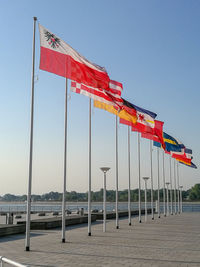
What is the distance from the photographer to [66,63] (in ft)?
53.4

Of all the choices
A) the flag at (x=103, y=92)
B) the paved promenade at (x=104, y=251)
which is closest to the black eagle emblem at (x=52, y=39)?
the flag at (x=103, y=92)

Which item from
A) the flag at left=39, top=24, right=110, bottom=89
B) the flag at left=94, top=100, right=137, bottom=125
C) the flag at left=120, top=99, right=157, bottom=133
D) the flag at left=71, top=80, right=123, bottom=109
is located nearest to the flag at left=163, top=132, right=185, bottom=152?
the flag at left=120, top=99, right=157, bottom=133

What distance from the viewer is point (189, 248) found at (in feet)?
52.0

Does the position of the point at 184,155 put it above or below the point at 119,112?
below

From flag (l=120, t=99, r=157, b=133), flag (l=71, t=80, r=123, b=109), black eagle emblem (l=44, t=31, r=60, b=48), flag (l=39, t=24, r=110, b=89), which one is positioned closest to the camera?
flag (l=39, t=24, r=110, b=89)

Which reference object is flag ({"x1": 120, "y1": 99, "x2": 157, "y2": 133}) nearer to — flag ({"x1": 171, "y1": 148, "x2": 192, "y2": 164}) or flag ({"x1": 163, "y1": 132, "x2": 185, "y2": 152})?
flag ({"x1": 163, "y1": 132, "x2": 185, "y2": 152})

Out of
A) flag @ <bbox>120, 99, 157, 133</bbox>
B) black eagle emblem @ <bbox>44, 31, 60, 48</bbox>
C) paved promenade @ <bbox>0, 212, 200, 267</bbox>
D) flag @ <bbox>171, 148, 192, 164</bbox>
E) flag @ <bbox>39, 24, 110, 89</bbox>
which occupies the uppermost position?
black eagle emblem @ <bbox>44, 31, 60, 48</bbox>

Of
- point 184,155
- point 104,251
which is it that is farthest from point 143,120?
point 184,155

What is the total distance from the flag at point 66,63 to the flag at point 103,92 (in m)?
1.48

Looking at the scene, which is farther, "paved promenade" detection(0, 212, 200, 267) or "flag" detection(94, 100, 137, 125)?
"flag" detection(94, 100, 137, 125)

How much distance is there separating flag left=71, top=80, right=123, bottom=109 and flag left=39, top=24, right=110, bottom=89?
1.48m

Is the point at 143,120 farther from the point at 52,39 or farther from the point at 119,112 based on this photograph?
the point at 52,39

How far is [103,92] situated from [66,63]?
4.41 meters

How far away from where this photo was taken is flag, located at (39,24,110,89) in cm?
1537
